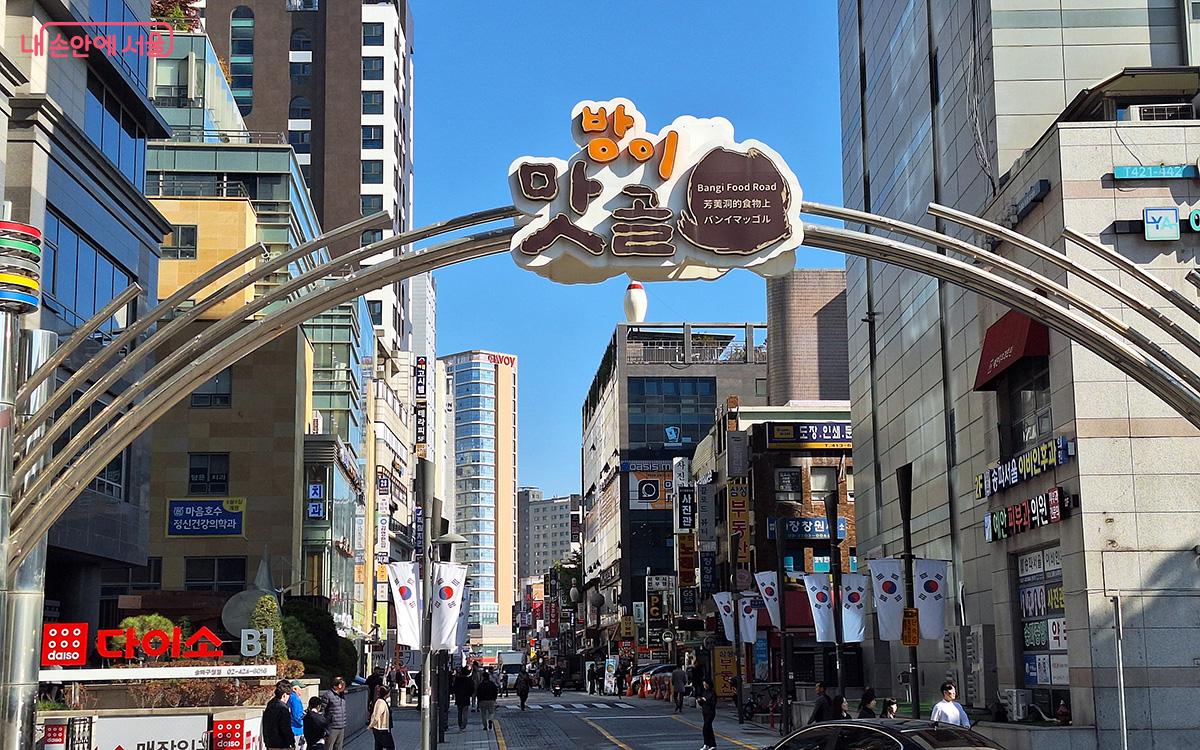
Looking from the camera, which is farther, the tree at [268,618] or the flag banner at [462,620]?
the tree at [268,618]

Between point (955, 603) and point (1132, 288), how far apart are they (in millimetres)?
11870

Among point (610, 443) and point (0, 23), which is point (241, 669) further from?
point (610, 443)

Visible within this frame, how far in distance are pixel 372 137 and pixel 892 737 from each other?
335 ft

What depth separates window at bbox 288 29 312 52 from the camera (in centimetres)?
10925

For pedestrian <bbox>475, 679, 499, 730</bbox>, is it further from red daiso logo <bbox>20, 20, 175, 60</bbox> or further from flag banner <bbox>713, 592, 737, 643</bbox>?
red daiso logo <bbox>20, 20, 175, 60</bbox>

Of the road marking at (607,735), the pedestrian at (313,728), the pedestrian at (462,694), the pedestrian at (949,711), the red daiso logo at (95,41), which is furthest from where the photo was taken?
the pedestrian at (462,694)

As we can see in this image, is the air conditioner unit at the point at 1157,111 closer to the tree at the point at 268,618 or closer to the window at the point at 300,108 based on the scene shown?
the tree at the point at 268,618

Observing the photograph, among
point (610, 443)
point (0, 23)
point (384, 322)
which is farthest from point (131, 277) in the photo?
point (610, 443)

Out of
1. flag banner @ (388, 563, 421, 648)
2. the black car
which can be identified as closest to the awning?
flag banner @ (388, 563, 421, 648)

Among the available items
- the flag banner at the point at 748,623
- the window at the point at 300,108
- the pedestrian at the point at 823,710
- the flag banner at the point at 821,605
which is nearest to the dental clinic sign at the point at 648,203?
the pedestrian at the point at 823,710

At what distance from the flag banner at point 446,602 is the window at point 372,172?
89537 mm

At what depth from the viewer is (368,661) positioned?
91625 mm

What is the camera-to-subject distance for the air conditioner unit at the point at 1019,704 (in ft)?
104

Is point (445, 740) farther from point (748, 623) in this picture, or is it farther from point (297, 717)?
point (297, 717)
